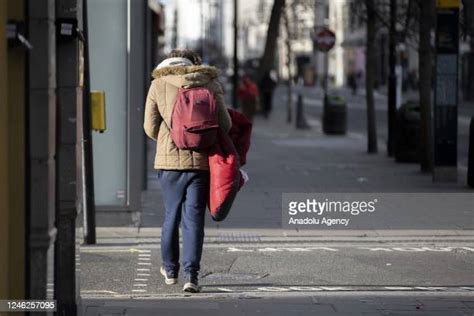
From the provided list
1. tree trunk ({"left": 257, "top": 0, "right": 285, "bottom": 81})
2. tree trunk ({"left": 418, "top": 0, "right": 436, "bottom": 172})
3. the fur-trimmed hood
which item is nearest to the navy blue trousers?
the fur-trimmed hood

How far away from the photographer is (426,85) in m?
17.2

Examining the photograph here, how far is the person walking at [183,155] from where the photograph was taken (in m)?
7.73

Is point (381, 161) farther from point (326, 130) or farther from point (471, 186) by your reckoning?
point (326, 130)

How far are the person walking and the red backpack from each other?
3cm

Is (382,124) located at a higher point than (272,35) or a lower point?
lower

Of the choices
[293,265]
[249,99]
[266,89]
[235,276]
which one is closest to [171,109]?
[235,276]

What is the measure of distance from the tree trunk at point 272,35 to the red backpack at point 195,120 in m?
24.6

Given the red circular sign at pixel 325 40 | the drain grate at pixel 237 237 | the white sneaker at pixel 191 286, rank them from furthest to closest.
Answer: the red circular sign at pixel 325 40 < the drain grate at pixel 237 237 < the white sneaker at pixel 191 286

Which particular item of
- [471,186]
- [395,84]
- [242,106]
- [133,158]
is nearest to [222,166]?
[133,158]

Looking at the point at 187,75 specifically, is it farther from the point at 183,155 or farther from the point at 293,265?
the point at 293,265

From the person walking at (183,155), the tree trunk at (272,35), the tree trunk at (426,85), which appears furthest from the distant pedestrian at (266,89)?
the person walking at (183,155)

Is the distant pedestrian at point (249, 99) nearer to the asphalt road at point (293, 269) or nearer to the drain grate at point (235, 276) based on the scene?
the asphalt road at point (293, 269)

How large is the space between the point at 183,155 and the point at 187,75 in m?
0.56

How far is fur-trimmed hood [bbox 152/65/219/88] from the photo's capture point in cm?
773
